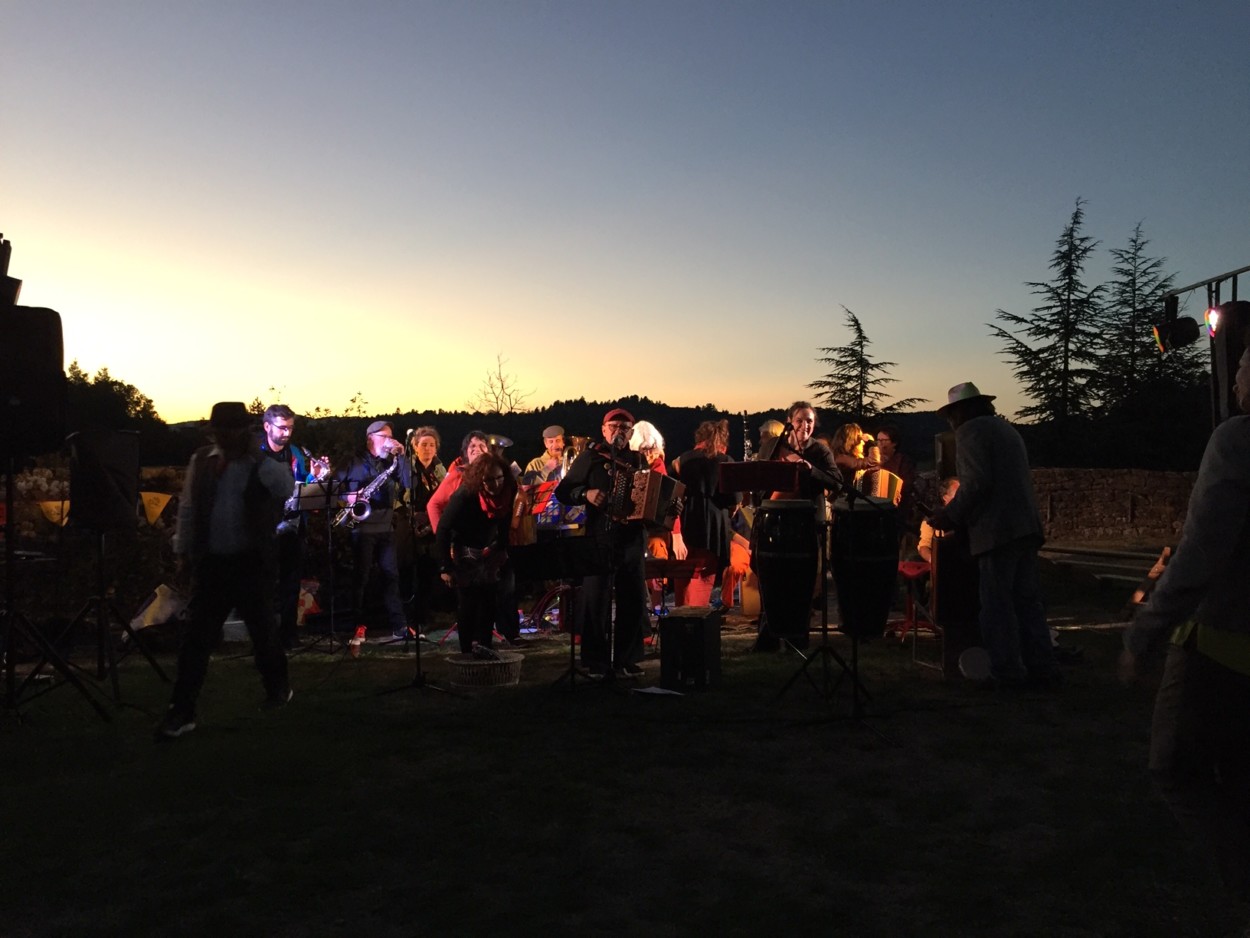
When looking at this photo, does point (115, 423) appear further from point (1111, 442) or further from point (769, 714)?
point (769, 714)

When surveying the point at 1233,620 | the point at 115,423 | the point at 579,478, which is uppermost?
the point at 115,423

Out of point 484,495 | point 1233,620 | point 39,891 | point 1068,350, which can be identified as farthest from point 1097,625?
point 1068,350

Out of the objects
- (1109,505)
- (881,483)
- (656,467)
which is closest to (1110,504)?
(1109,505)

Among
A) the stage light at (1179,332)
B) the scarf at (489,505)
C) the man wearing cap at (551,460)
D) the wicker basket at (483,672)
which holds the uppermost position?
the stage light at (1179,332)

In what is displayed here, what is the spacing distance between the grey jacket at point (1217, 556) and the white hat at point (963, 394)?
16.4ft

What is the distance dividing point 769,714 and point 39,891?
4190 millimetres

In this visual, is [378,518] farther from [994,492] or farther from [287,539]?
[994,492]

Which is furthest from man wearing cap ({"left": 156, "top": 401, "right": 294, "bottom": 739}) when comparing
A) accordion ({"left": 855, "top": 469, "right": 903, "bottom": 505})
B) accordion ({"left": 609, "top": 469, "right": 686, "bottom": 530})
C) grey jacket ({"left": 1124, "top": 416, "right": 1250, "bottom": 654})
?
accordion ({"left": 855, "top": 469, "right": 903, "bottom": 505})

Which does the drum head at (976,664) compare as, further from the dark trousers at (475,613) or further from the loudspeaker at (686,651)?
the dark trousers at (475,613)

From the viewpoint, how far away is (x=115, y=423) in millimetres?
37562

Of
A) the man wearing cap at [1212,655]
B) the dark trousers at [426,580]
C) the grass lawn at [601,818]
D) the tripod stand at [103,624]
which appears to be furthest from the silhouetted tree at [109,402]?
the man wearing cap at [1212,655]

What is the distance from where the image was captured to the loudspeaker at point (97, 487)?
7.29 metres

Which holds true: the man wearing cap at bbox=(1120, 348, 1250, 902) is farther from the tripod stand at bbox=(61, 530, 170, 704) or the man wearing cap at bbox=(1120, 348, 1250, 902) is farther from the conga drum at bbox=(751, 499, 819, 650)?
the tripod stand at bbox=(61, 530, 170, 704)

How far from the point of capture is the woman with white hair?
9695 mm
